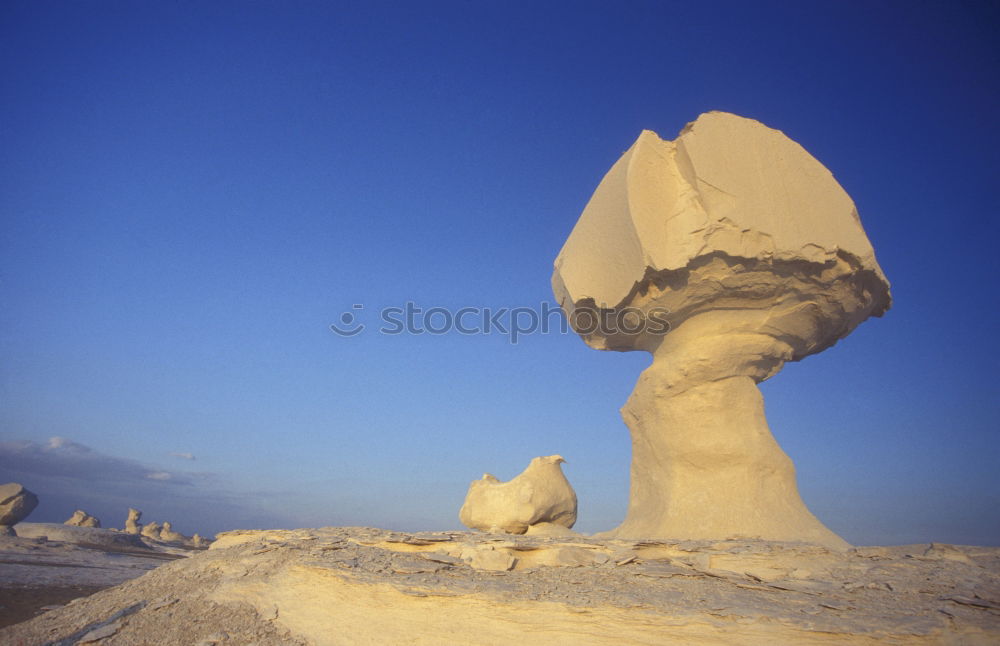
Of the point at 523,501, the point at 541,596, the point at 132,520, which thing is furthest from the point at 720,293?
the point at 132,520

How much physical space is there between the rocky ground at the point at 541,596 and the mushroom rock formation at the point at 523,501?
2.03 metres

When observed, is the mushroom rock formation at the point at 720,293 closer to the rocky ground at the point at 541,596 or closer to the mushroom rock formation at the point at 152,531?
the rocky ground at the point at 541,596

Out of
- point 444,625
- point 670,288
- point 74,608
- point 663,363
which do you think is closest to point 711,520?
point 663,363

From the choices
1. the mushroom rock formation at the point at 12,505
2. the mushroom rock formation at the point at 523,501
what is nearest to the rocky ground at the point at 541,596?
the mushroom rock formation at the point at 523,501

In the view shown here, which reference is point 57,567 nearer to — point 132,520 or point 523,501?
point 523,501

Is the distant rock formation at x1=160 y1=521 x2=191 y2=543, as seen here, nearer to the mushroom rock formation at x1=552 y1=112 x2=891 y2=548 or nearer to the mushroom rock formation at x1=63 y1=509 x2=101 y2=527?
the mushroom rock formation at x1=63 y1=509 x2=101 y2=527

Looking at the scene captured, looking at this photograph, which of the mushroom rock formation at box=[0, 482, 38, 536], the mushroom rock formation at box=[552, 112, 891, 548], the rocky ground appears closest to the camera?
the rocky ground

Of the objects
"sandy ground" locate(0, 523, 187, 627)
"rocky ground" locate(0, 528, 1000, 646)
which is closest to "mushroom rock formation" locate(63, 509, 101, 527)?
"sandy ground" locate(0, 523, 187, 627)

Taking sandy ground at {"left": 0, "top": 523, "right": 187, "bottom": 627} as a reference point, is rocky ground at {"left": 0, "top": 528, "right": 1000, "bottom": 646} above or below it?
above

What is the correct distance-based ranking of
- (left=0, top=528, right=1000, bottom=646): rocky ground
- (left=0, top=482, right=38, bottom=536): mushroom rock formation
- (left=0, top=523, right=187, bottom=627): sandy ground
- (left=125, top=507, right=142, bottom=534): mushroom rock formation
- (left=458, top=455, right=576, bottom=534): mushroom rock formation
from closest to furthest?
(left=0, top=528, right=1000, bottom=646): rocky ground < (left=458, top=455, right=576, bottom=534): mushroom rock formation < (left=0, top=523, right=187, bottom=627): sandy ground < (left=0, top=482, right=38, bottom=536): mushroom rock formation < (left=125, top=507, right=142, bottom=534): mushroom rock formation

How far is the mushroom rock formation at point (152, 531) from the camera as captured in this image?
33.9 m

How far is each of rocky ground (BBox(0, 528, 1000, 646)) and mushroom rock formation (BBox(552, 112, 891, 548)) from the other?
2.17 metres

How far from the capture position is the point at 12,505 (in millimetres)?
20438

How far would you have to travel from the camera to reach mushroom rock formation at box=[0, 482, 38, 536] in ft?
66.6
